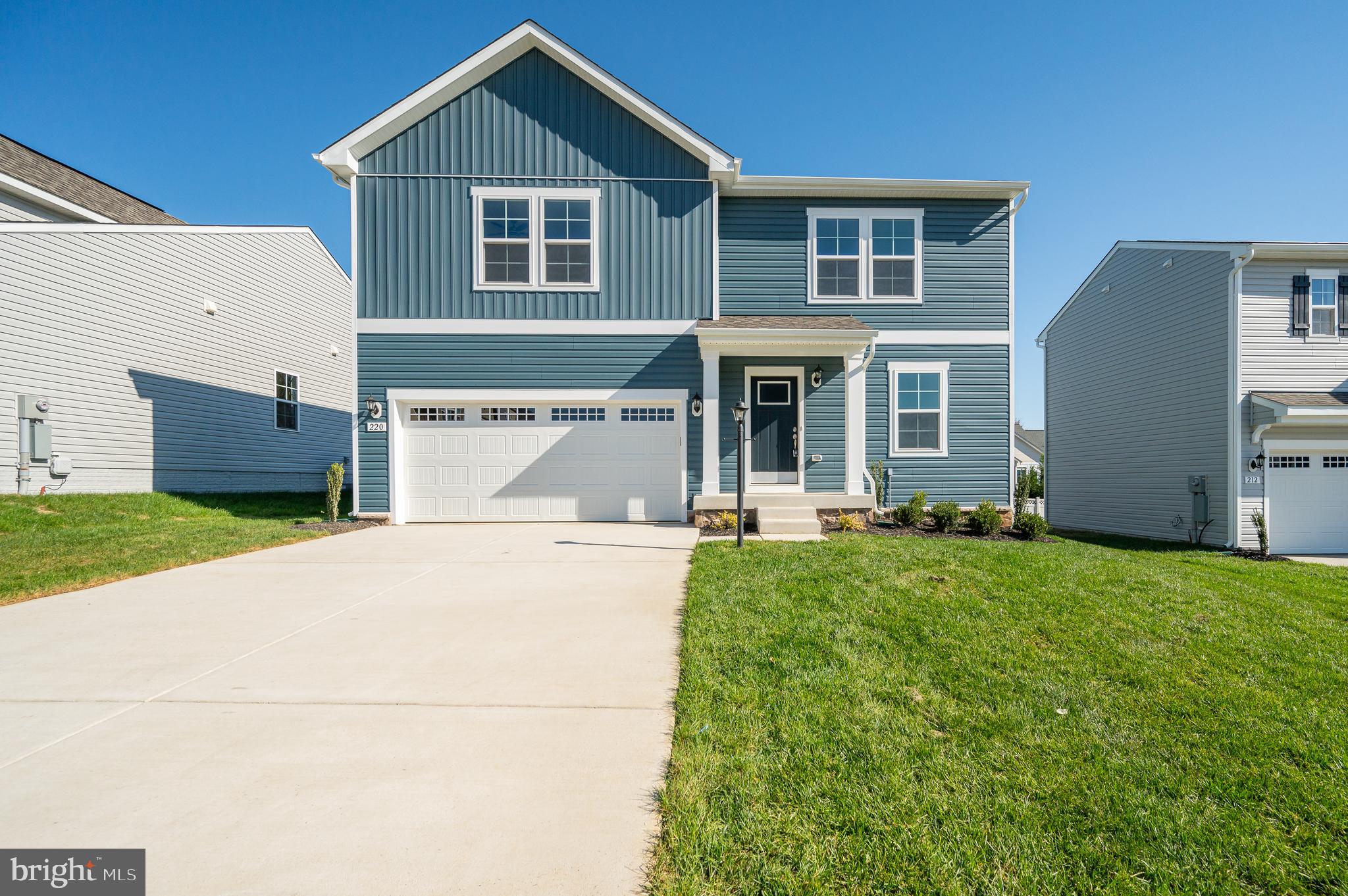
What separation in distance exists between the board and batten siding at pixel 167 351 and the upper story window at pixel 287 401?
216 millimetres

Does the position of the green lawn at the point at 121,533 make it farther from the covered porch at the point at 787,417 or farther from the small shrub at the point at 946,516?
the small shrub at the point at 946,516

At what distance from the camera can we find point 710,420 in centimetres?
1026

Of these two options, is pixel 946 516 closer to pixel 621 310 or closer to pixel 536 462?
pixel 621 310

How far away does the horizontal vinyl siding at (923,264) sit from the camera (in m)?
11.1

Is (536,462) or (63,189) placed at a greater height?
(63,189)

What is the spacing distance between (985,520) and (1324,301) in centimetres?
961

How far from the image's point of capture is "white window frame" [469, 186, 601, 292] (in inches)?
418

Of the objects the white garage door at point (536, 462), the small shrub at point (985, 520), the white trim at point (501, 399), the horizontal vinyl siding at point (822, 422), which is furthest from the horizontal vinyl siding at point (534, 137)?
the small shrub at point (985, 520)

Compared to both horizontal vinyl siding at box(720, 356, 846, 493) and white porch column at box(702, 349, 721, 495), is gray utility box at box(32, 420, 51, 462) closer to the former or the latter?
white porch column at box(702, 349, 721, 495)

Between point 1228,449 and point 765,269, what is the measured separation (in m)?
9.77

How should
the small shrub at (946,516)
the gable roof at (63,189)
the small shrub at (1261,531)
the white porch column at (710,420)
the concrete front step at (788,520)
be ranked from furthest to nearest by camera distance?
the gable roof at (63,189), the small shrub at (1261,531), the white porch column at (710,420), the small shrub at (946,516), the concrete front step at (788,520)

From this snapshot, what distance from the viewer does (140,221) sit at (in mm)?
14000

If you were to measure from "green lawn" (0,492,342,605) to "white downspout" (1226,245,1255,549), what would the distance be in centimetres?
1645

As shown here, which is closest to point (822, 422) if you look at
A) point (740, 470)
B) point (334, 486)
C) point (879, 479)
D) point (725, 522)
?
point (879, 479)
